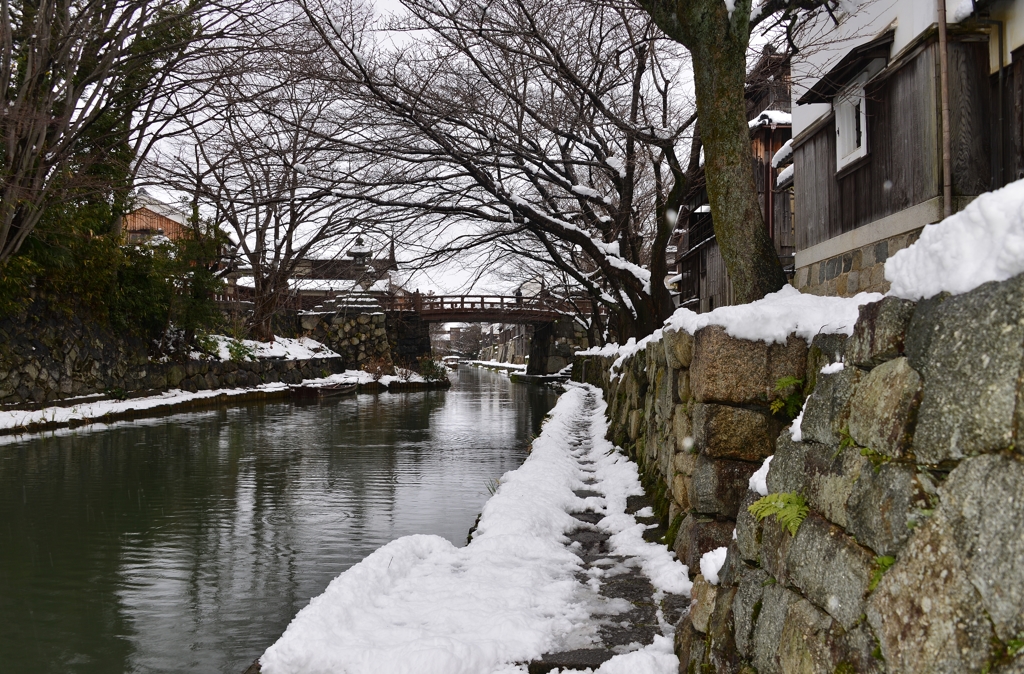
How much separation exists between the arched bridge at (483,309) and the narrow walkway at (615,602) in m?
32.5

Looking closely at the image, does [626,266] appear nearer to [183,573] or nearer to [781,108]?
[781,108]

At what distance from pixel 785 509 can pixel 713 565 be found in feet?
2.86

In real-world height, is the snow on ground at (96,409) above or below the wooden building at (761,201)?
below

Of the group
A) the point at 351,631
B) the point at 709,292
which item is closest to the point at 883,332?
the point at 351,631

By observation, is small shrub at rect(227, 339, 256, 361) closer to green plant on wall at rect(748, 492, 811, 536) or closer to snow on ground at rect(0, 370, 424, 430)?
snow on ground at rect(0, 370, 424, 430)

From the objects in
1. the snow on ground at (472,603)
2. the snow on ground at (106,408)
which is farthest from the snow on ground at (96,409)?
the snow on ground at (472,603)

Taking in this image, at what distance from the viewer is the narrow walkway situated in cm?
389

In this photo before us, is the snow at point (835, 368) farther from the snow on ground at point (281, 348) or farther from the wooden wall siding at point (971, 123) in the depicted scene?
the snow on ground at point (281, 348)

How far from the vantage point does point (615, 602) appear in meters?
4.66

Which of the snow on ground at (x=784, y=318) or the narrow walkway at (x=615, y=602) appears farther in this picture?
the snow on ground at (x=784, y=318)

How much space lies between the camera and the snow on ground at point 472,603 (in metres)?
3.79

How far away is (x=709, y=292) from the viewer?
58.7 ft

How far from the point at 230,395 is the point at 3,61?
1209 cm

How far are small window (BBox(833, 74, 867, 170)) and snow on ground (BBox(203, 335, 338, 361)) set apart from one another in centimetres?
2088
